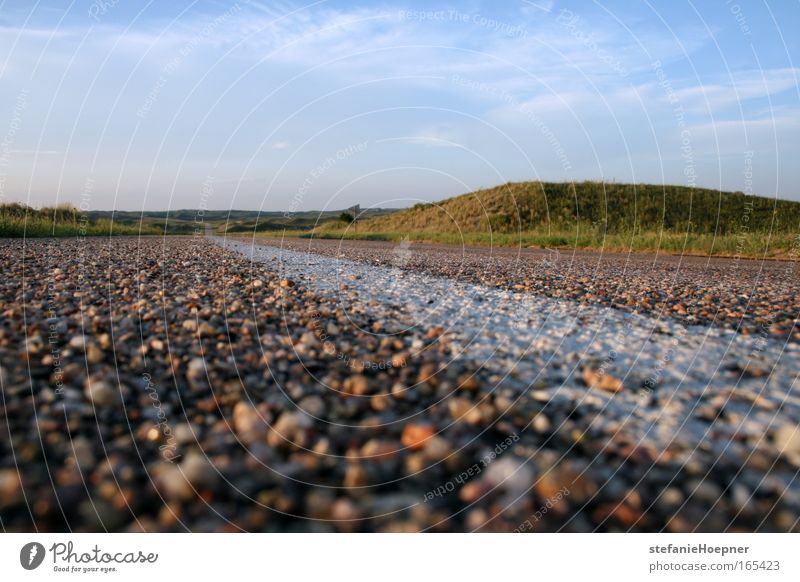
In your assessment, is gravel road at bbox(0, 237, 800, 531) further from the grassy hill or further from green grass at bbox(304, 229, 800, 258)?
the grassy hill

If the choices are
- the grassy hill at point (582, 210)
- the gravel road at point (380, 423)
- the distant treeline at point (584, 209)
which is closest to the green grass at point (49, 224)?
the grassy hill at point (582, 210)

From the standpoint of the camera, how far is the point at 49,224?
88.8 feet

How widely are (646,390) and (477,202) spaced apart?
6169 centimetres

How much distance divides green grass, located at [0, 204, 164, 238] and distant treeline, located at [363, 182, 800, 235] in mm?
30470

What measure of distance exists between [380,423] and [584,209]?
65.0 meters

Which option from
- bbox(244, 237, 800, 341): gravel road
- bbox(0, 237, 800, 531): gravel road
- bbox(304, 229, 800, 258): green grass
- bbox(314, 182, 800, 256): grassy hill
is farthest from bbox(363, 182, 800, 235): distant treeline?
bbox(0, 237, 800, 531): gravel road

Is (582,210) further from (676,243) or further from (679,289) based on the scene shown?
(679,289)

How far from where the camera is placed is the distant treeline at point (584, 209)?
195 ft

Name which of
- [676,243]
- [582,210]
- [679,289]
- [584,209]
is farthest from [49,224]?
[584,209]

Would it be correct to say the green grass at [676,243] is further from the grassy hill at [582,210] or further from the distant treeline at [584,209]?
the distant treeline at [584,209]

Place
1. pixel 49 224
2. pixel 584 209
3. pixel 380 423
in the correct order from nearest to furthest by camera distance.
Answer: pixel 380 423 < pixel 49 224 < pixel 584 209

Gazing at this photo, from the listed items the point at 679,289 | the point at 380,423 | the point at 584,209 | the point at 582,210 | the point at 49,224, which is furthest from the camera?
the point at 584,209

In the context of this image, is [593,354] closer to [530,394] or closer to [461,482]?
[530,394]

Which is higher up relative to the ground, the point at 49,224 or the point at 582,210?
the point at 582,210
